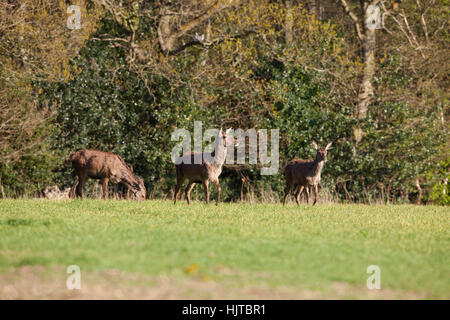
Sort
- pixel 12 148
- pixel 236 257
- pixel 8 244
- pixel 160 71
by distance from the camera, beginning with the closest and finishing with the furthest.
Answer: pixel 236 257 → pixel 8 244 → pixel 12 148 → pixel 160 71

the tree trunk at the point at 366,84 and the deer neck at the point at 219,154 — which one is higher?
the tree trunk at the point at 366,84

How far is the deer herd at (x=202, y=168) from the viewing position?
16.5 m

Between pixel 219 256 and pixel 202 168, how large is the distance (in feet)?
27.3

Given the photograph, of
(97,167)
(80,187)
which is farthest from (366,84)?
(80,187)

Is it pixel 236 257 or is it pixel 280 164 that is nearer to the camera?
pixel 236 257

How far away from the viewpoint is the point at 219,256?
8.24 metres

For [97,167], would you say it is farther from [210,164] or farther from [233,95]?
[233,95]

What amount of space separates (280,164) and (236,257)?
13559mm

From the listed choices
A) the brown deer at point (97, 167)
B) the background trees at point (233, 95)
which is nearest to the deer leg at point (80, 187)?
the brown deer at point (97, 167)

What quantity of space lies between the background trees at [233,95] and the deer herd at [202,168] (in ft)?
6.68

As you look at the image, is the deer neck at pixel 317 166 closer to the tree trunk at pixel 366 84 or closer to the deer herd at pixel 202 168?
the deer herd at pixel 202 168
